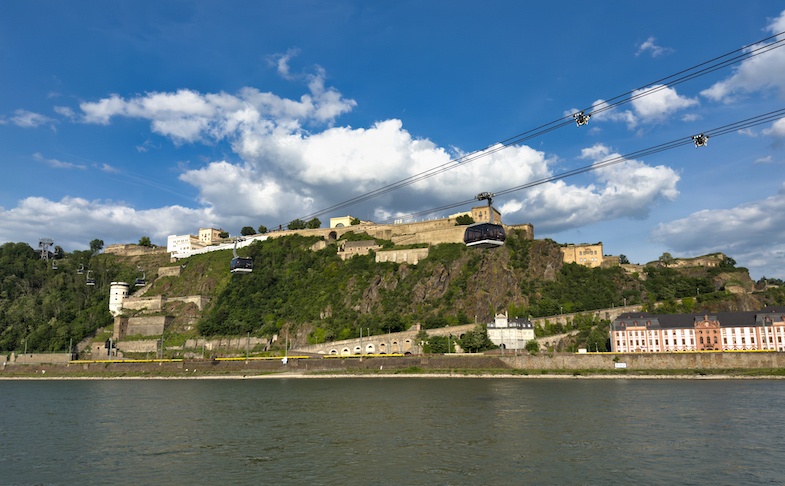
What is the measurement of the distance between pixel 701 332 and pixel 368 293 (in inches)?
1817

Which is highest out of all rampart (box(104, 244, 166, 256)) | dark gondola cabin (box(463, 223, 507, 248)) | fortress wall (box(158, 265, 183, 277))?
rampart (box(104, 244, 166, 256))

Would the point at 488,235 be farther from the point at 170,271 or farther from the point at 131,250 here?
the point at 131,250

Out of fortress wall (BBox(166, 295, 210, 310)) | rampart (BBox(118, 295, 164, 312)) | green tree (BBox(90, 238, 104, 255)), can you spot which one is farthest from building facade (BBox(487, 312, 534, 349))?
green tree (BBox(90, 238, 104, 255))

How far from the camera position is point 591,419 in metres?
30.8

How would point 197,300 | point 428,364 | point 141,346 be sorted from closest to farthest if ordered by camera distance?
point 428,364
point 141,346
point 197,300

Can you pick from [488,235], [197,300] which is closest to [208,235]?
[197,300]

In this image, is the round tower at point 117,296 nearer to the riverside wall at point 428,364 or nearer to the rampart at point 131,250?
the riverside wall at point 428,364

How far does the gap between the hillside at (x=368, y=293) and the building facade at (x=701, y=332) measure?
8.65 meters

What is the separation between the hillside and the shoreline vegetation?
33.4 ft

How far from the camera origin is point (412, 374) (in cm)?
6600

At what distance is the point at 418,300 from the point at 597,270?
30.2 m

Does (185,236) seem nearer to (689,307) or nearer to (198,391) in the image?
(198,391)

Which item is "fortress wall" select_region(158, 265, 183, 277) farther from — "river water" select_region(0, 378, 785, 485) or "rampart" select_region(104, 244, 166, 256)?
"river water" select_region(0, 378, 785, 485)

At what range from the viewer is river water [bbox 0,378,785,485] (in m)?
20.0
